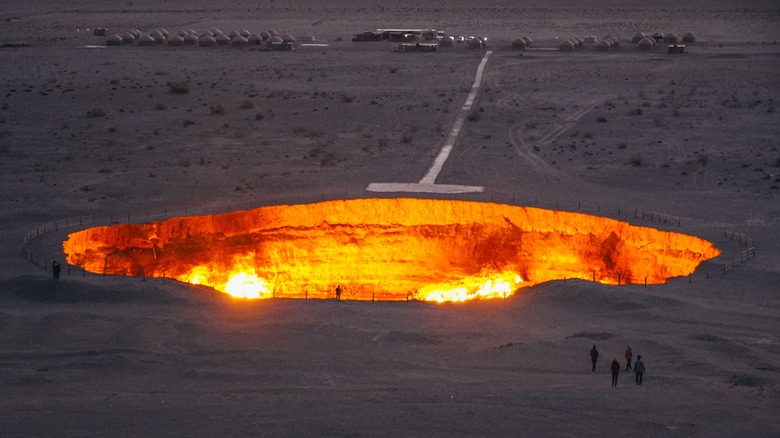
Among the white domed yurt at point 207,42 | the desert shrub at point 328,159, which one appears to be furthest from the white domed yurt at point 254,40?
the desert shrub at point 328,159

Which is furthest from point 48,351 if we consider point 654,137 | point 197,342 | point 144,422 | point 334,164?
point 654,137

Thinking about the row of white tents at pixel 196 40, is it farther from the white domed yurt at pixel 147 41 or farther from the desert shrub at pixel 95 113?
the desert shrub at pixel 95 113

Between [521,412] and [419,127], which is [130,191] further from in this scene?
[521,412]

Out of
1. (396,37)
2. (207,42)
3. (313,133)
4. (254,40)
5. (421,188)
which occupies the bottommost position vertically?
(421,188)

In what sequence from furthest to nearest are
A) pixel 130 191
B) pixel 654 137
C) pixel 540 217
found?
pixel 654 137
pixel 130 191
pixel 540 217

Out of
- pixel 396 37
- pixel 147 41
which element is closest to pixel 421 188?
pixel 396 37

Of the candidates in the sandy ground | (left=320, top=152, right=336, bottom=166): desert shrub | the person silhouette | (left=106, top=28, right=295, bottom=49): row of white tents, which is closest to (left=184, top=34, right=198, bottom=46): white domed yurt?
(left=106, top=28, right=295, bottom=49): row of white tents

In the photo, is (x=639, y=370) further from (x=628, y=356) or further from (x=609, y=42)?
(x=609, y=42)
